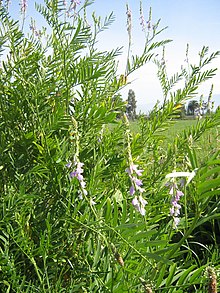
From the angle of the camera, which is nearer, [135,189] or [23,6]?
[135,189]

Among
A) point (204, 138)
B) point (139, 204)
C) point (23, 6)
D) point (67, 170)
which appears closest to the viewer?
point (139, 204)

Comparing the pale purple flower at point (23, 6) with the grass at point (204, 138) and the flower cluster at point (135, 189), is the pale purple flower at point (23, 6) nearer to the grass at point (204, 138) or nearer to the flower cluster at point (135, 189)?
the grass at point (204, 138)

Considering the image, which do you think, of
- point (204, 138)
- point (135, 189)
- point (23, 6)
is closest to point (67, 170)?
point (135, 189)

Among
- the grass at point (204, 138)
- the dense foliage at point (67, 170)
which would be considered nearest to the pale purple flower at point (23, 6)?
the dense foliage at point (67, 170)

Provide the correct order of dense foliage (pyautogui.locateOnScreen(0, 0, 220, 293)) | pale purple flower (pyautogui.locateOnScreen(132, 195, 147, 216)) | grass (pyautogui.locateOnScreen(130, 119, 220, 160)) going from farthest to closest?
grass (pyautogui.locateOnScreen(130, 119, 220, 160)), dense foliage (pyautogui.locateOnScreen(0, 0, 220, 293)), pale purple flower (pyautogui.locateOnScreen(132, 195, 147, 216))

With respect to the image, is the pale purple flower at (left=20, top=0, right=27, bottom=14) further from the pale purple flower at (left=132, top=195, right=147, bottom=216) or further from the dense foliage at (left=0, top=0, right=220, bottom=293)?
the pale purple flower at (left=132, top=195, right=147, bottom=216)

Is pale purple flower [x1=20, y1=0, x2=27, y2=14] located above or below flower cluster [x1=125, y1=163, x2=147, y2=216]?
above

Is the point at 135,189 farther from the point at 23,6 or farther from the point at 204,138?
the point at 204,138

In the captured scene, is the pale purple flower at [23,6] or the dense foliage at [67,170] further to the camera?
the pale purple flower at [23,6]

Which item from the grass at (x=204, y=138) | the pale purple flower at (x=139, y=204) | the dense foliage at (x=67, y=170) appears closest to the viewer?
the pale purple flower at (x=139, y=204)

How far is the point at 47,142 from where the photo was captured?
97cm

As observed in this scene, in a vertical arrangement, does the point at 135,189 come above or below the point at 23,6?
below

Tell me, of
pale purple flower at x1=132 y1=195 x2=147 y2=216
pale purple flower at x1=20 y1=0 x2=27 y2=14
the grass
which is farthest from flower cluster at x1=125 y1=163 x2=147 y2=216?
pale purple flower at x1=20 y1=0 x2=27 y2=14

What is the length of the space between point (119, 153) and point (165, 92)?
274 millimetres
